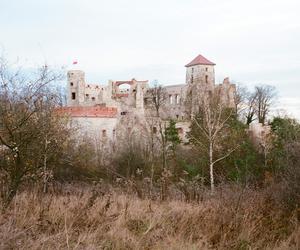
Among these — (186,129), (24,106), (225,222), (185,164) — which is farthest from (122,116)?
(225,222)

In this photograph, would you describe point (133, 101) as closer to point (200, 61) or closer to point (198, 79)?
point (198, 79)

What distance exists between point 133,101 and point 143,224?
36308 millimetres

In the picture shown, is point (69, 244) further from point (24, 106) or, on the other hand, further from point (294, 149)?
point (24, 106)

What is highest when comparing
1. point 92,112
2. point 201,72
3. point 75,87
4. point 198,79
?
point 201,72

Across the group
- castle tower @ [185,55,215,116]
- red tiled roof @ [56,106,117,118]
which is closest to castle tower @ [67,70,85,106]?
red tiled roof @ [56,106,117,118]

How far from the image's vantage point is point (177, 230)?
5.06 metres

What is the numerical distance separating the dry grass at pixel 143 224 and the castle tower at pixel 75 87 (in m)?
36.2

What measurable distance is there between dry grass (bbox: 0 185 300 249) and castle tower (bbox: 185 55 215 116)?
36.1 metres

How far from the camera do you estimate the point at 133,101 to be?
4119 centimetres

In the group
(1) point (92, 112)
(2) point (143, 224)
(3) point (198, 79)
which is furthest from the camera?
(3) point (198, 79)

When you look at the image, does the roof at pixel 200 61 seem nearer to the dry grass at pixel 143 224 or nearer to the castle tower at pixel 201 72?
the castle tower at pixel 201 72

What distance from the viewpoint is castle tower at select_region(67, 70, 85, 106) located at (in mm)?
41909

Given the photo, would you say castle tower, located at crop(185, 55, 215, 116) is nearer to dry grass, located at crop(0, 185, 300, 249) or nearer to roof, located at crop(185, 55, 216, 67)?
roof, located at crop(185, 55, 216, 67)

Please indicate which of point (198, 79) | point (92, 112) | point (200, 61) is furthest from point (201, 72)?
point (92, 112)
